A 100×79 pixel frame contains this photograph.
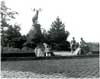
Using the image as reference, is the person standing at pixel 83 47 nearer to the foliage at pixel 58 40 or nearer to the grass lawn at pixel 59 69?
the grass lawn at pixel 59 69

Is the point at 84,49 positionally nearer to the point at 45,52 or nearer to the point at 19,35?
the point at 45,52

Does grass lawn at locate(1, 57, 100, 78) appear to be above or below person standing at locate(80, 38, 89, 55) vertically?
below

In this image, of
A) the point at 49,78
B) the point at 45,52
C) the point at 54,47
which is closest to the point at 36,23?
the point at 45,52

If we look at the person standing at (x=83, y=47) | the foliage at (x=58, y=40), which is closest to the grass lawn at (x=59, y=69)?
the person standing at (x=83, y=47)

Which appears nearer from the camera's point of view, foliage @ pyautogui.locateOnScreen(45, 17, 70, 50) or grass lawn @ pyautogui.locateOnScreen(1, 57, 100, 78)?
grass lawn @ pyautogui.locateOnScreen(1, 57, 100, 78)

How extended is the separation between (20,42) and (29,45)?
14.8 ft

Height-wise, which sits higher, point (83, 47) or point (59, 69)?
point (83, 47)

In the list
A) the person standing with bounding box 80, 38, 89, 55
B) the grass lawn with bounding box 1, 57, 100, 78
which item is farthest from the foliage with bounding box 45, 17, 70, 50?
the grass lawn with bounding box 1, 57, 100, 78

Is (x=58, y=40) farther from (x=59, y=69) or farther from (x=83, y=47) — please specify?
(x=59, y=69)

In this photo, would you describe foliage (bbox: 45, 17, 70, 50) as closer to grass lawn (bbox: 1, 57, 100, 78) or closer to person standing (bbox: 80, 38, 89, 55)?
person standing (bbox: 80, 38, 89, 55)

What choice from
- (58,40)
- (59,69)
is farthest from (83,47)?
(58,40)

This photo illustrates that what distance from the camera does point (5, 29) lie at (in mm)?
26281

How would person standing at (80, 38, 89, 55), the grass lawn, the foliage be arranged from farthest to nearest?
the foliage, person standing at (80, 38, 89, 55), the grass lawn

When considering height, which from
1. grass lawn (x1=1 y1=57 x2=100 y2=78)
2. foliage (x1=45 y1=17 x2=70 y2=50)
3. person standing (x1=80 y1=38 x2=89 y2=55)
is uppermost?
foliage (x1=45 y1=17 x2=70 y2=50)
